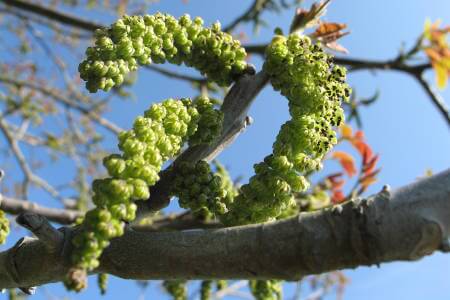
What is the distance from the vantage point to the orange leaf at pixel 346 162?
4.12 metres

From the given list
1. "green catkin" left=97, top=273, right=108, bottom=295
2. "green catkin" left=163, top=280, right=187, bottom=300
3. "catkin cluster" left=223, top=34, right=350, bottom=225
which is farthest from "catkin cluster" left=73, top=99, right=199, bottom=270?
"green catkin" left=163, top=280, right=187, bottom=300

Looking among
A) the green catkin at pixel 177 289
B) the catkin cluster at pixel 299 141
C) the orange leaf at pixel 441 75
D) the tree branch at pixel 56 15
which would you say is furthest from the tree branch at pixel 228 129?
the tree branch at pixel 56 15

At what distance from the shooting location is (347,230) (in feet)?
3.67

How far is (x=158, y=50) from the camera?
62.1 inches

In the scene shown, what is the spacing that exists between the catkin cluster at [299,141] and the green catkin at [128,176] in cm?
27

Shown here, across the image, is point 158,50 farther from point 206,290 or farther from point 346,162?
point 346,162

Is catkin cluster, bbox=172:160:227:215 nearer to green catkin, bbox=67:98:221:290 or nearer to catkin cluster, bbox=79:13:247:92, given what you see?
green catkin, bbox=67:98:221:290

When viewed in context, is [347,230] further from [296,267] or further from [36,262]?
[36,262]

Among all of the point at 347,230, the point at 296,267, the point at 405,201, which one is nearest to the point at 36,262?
the point at 296,267

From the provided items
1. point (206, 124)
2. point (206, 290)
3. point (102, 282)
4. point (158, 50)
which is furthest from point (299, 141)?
point (206, 290)

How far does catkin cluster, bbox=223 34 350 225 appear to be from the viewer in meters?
1.46

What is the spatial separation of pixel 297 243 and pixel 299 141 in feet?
1.37

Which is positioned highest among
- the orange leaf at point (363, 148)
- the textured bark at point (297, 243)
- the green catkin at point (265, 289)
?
the orange leaf at point (363, 148)

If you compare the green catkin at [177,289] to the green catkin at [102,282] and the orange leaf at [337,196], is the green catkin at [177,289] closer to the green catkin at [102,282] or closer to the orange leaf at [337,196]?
the green catkin at [102,282]
